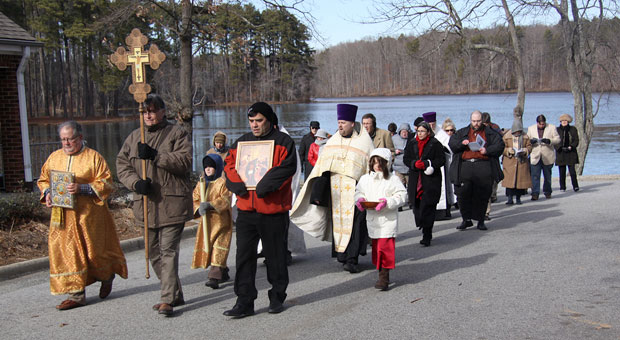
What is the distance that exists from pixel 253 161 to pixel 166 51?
4001 centimetres

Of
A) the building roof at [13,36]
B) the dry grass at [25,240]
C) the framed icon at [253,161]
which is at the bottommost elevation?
the dry grass at [25,240]

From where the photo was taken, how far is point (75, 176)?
6340 mm

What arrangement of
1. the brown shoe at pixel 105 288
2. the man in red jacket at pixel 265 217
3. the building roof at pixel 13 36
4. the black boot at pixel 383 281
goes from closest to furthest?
the man in red jacket at pixel 265 217
the brown shoe at pixel 105 288
the black boot at pixel 383 281
the building roof at pixel 13 36

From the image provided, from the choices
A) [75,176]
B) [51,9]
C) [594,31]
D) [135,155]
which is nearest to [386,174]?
[135,155]

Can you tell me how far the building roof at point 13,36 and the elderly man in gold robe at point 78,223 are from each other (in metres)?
7.69

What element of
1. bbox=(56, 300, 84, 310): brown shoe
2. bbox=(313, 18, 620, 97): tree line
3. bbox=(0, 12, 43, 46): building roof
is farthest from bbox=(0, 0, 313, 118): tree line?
bbox=(313, 18, 620, 97): tree line

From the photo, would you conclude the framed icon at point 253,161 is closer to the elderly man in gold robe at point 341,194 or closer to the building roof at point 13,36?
the elderly man in gold robe at point 341,194

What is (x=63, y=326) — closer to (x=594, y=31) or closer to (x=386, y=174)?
(x=386, y=174)

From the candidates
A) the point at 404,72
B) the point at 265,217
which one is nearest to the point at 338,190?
the point at 265,217

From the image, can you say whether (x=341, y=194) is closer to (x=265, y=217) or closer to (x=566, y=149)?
(x=265, y=217)

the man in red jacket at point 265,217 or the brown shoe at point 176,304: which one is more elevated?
the man in red jacket at point 265,217

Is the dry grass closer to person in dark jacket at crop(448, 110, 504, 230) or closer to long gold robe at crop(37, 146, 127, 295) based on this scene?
long gold robe at crop(37, 146, 127, 295)

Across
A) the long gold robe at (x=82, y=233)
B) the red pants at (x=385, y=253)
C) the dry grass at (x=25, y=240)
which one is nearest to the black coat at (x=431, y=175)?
the red pants at (x=385, y=253)

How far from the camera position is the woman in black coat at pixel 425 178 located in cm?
924
